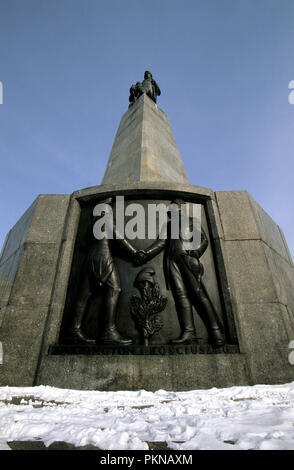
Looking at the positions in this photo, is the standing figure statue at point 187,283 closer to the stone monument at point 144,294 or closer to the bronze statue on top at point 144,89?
the stone monument at point 144,294

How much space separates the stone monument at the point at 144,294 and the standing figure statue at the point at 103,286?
0.06ft

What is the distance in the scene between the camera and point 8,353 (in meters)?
3.88

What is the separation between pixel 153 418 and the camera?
7.01 ft

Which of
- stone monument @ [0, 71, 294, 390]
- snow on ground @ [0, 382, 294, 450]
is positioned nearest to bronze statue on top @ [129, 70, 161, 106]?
stone monument @ [0, 71, 294, 390]

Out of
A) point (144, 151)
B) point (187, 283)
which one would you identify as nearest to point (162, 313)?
point (187, 283)

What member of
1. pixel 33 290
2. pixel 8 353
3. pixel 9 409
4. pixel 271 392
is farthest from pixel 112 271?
pixel 271 392

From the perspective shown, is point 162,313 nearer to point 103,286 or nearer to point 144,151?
point 103,286

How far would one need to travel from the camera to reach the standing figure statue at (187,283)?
397 centimetres

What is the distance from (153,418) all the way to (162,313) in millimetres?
2045

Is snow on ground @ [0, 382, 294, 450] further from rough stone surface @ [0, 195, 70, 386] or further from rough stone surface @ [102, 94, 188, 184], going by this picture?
rough stone surface @ [102, 94, 188, 184]

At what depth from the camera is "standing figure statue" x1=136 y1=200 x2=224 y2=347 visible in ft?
13.0

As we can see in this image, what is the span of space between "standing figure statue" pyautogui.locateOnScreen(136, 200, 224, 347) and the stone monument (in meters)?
0.02

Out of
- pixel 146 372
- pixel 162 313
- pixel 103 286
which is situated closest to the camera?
pixel 146 372
